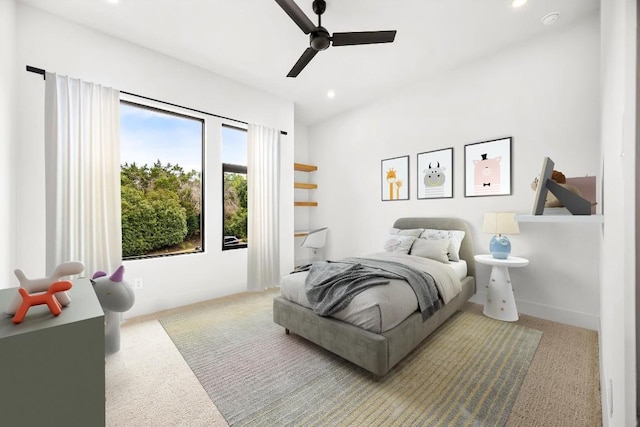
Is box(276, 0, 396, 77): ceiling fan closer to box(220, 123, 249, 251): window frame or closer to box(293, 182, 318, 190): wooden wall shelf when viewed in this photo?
box(220, 123, 249, 251): window frame

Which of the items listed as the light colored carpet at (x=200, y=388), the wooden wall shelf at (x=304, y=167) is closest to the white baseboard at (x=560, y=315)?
the light colored carpet at (x=200, y=388)

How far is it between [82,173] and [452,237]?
3993mm

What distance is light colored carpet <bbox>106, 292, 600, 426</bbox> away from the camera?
1.48 metres

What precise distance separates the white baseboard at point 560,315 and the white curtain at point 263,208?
3.12m

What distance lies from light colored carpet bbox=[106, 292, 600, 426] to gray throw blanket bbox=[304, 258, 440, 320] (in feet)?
2.28

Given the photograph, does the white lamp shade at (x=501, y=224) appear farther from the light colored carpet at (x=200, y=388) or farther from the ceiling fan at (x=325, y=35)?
the ceiling fan at (x=325, y=35)

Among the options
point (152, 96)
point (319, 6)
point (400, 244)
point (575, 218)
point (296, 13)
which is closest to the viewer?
point (575, 218)

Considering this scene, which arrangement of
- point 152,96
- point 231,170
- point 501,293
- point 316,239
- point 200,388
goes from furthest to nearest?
point 316,239 → point 231,170 → point 152,96 → point 501,293 → point 200,388

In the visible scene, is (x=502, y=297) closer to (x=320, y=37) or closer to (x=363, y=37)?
(x=363, y=37)

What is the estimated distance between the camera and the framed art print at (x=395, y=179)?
12.6ft

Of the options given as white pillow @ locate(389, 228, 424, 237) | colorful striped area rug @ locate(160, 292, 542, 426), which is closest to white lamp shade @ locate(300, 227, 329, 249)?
white pillow @ locate(389, 228, 424, 237)

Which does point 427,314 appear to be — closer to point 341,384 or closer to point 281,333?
point 341,384

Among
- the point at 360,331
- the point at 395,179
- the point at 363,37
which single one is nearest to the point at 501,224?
the point at 395,179

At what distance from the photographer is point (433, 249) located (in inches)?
118
